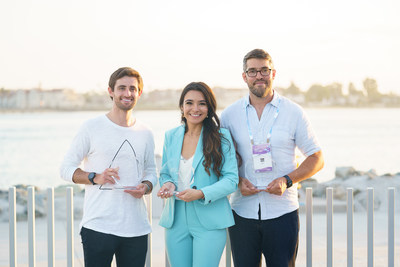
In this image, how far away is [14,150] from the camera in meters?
38.3

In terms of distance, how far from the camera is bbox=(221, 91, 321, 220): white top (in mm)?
3488

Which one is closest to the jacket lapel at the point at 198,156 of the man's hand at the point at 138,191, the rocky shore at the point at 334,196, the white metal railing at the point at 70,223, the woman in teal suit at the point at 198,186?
the woman in teal suit at the point at 198,186

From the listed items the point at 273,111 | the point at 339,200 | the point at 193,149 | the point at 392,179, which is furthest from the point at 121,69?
the point at 392,179

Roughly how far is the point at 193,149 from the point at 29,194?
155 centimetres

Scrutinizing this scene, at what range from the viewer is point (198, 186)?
3.26 metres

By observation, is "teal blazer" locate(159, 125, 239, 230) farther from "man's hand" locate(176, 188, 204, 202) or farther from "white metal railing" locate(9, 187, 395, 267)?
"white metal railing" locate(9, 187, 395, 267)

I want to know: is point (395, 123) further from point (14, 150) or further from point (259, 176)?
point (259, 176)

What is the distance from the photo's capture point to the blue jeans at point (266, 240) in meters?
3.45

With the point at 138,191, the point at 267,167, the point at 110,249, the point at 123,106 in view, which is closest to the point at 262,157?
Answer: the point at 267,167

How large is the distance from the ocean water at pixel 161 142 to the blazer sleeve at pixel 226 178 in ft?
63.3

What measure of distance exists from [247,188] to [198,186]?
14.4 inches

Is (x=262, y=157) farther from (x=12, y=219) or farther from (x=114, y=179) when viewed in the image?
(x=12, y=219)

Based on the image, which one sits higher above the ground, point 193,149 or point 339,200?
point 193,149

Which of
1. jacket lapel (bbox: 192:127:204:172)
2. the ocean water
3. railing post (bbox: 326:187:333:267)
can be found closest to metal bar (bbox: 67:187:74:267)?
jacket lapel (bbox: 192:127:204:172)
